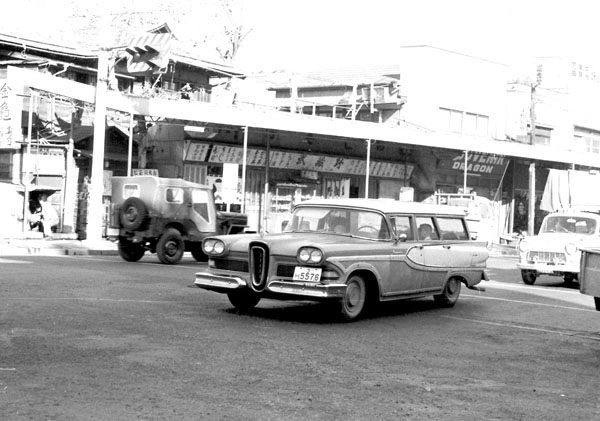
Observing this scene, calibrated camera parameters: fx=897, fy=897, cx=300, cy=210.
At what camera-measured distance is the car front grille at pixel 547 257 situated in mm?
19703

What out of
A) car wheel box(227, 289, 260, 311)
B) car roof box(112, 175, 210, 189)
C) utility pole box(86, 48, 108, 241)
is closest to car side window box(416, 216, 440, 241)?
car wheel box(227, 289, 260, 311)

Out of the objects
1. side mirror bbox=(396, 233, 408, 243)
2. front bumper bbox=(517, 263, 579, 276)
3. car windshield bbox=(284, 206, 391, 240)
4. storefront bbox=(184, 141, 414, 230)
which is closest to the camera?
car windshield bbox=(284, 206, 391, 240)

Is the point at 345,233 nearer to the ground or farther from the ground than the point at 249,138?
nearer to the ground

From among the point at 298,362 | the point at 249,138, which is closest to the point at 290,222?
the point at 298,362

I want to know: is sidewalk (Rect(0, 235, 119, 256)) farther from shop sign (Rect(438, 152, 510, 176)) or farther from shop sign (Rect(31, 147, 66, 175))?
shop sign (Rect(438, 152, 510, 176))

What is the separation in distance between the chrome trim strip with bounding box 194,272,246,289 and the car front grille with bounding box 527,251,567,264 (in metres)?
10.3

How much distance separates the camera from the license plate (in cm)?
1105

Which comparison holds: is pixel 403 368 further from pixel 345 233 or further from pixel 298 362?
pixel 345 233

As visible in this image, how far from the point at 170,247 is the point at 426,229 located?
9515 millimetres

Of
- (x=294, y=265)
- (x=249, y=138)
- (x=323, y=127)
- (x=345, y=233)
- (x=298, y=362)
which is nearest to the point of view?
(x=298, y=362)

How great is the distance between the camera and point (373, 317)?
12.4 m

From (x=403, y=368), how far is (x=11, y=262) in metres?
12.8

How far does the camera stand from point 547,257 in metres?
19.8

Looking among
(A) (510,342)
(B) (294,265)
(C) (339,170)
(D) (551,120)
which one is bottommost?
(A) (510,342)
